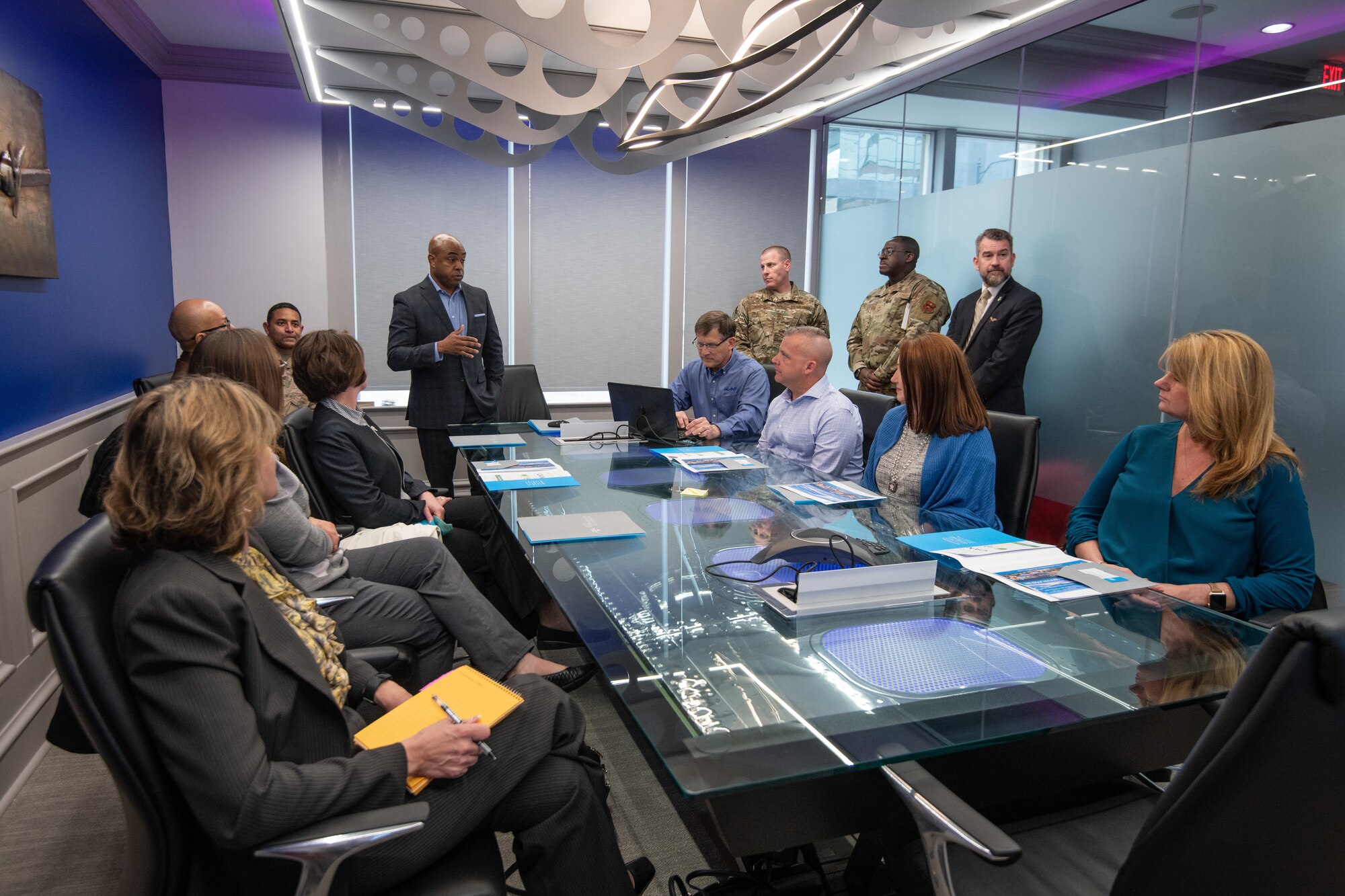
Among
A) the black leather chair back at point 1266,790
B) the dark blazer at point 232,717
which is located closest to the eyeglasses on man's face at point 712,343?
the dark blazer at point 232,717

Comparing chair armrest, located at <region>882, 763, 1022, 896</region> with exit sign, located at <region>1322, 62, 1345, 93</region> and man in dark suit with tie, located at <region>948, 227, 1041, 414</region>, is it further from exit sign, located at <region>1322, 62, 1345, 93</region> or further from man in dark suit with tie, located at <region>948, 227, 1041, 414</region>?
man in dark suit with tie, located at <region>948, 227, 1041, 414</region>

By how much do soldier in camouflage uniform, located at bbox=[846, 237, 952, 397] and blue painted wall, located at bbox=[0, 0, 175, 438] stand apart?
4132 mm

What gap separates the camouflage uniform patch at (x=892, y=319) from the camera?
5156 millimetres

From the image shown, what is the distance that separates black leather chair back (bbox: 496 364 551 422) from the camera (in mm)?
4637

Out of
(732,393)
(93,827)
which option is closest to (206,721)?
(93,827)

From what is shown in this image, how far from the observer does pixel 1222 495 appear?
2.04 m

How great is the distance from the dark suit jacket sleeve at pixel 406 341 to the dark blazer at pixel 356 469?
1.77 meters

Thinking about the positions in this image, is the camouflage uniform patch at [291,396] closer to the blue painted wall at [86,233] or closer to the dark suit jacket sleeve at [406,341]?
the dark suit jacket sleeve at [406,341]

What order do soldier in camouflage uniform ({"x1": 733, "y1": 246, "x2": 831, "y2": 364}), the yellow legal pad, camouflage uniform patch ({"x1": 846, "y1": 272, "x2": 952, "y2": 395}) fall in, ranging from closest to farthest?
1. the yellow legal pad
2. camouflage uniform patch ({"x1": 846, "y1": 272, "x2": 952, "y2": 395})
3. soldier in camouflage uniform ({"x1": 733, "y1": 246, "x2": 831, "y2": 364})

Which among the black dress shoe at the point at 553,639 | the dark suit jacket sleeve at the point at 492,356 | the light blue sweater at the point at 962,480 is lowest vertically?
the black dress shoe at the point at 553,639

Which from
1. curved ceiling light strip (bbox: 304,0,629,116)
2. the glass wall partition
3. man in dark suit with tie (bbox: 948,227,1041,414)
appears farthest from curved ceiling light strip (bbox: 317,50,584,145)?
the glass wall partition

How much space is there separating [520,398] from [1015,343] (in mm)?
2719

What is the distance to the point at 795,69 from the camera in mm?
2656

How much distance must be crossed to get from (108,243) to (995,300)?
4.52 m
